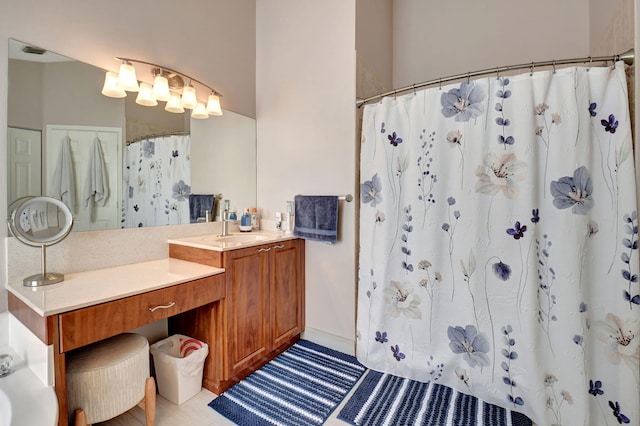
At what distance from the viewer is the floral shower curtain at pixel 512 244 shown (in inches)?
51.4

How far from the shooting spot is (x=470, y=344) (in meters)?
1.61

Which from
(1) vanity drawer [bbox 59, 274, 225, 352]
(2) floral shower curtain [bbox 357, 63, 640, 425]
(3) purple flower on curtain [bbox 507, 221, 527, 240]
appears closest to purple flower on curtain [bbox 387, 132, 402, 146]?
(2) floral shower curtain [bbox 357, 63, 640, 425]

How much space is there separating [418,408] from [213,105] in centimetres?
239

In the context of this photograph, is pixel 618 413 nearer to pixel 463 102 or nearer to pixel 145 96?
pixel 463 102

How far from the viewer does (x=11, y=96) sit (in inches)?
52.0

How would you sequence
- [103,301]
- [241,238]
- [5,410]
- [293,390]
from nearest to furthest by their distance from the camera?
[5,410], [103,301], [293,390], [241,238]

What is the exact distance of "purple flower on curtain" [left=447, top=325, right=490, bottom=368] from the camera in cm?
157

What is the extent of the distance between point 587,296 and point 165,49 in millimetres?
2807

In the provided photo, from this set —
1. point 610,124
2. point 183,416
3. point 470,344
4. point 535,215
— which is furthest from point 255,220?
point 610,124

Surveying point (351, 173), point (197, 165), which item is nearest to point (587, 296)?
point (351, 173)

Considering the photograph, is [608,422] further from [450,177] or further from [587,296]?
[450,177]

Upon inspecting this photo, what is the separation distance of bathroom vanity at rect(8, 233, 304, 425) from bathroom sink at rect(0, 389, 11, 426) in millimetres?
128

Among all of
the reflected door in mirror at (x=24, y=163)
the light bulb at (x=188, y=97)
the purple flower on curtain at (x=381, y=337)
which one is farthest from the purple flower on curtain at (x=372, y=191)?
the reflected door in mirror at (x=24, y=163)

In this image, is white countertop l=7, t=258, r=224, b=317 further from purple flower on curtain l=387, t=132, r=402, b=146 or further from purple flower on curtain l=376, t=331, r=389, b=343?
purple flower on curtain l=387, t=132, r=402, b=146
